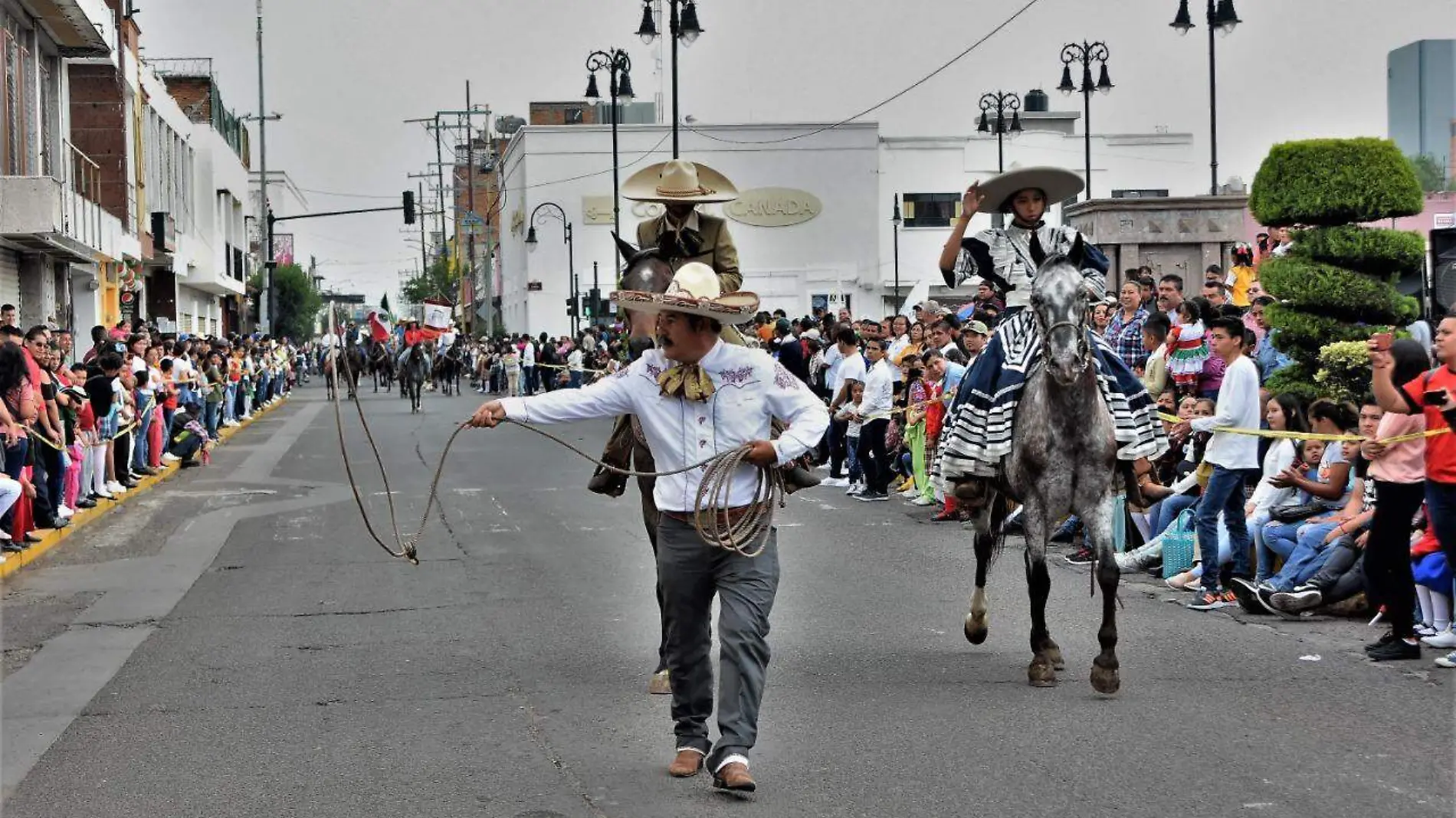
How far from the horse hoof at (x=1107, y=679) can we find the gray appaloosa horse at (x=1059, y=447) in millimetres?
348

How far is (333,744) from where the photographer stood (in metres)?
7.12

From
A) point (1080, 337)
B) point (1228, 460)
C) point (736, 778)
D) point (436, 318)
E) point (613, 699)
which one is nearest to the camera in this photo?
point (736, 778)

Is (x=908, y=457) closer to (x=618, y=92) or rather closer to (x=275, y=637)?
(x=275, y=637)

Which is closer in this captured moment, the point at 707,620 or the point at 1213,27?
the point at 707,620

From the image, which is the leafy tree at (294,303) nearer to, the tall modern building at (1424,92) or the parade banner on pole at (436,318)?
the tall modern building at (1424,92)

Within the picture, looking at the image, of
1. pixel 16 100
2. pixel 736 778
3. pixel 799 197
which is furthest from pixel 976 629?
pixel 799 197

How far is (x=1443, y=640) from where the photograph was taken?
9.16 meters

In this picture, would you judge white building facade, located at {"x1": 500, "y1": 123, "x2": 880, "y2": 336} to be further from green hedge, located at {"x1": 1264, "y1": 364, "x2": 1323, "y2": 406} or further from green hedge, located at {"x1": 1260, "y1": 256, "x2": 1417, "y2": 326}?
green hedge, located at {"x1": 1264, "y1": 364, "x2": 1323, "y2": 406}

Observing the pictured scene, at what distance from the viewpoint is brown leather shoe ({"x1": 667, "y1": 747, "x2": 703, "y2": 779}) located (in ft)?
21.5

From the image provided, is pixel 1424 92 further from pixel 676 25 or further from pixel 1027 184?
pixel 1027 184

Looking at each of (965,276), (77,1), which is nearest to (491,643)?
(965,276)

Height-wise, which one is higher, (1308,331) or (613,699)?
(1308,331)

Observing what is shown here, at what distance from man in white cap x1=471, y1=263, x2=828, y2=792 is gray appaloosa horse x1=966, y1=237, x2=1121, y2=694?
6.63ft

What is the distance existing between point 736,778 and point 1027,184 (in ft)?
14.2
